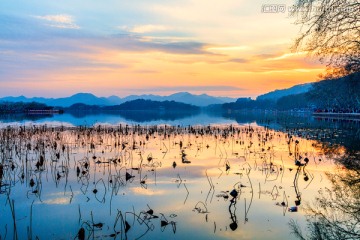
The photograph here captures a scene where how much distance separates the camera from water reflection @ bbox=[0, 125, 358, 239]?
836cm

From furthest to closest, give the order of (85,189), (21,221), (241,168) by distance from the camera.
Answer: (241,168)
(85,189)
(21,221)

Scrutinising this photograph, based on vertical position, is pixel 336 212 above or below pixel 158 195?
above

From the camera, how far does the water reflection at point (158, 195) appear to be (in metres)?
8.36

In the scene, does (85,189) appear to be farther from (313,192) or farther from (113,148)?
(113,148)

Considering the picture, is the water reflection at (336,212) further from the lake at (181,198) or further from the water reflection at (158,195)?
the water reflection at (158,195)

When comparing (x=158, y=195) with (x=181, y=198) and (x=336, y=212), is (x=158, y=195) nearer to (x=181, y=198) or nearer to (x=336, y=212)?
(x=181, y=198)

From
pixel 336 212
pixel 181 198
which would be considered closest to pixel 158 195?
pixel 181 198

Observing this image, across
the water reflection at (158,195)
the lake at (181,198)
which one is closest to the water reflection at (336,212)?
the lake at (181,198)

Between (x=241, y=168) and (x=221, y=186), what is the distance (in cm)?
417

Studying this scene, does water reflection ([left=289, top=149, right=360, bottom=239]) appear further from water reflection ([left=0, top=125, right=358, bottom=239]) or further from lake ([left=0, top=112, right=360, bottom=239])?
water reflection ([left=0, top=125, right=358, bottom=239])

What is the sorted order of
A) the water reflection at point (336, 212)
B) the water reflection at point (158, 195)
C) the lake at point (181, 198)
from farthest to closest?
the water reflection at point (158, 195), the lake at point (181, 198), the water reflection at point (336, 212)

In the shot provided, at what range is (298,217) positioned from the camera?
29.8 ft

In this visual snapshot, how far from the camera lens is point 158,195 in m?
11.6

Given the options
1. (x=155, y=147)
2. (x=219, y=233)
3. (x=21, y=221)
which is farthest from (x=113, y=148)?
(x=219, y=233)
